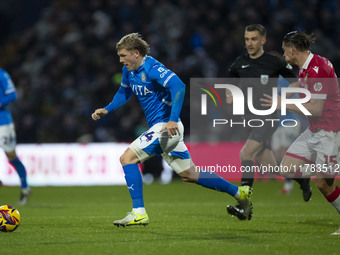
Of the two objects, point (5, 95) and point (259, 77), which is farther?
point (5, 95)

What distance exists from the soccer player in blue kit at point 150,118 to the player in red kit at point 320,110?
999 millimetres

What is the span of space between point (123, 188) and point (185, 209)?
495 cm

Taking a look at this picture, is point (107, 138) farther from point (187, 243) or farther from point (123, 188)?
point (187, 243)

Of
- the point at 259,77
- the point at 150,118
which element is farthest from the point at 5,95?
the point at 259,77

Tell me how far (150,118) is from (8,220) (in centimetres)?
191

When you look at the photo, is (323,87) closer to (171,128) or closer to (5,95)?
(171,128)

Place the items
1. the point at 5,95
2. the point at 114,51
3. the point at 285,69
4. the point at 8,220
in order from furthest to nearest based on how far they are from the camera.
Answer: the point at 114,51 < the point at 5,95 < the point at 285,69 < the point at 8,220

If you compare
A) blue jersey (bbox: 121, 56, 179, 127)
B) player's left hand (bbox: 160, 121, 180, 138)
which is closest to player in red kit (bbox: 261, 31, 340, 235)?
player's left hand (bbox: 160, 121, 180, 138)

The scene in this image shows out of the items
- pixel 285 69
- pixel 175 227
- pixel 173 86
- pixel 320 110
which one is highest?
pixel 173 86

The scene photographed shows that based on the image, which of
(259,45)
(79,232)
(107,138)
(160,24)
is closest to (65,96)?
(107,138)

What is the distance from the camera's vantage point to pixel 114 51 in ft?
57.5

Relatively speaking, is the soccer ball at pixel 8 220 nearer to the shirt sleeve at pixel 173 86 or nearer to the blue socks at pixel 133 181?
the blue socks at pixel 133 181

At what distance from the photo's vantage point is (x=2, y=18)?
20578 mm

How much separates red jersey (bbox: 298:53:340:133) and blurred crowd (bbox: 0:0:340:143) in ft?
27.5
